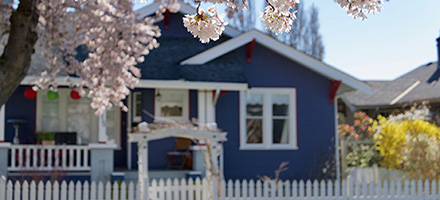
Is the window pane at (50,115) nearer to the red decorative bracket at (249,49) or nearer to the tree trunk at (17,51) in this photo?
the red decorative bracket at (249,49)

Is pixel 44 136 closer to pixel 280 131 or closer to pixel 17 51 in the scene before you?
pixel 280 131

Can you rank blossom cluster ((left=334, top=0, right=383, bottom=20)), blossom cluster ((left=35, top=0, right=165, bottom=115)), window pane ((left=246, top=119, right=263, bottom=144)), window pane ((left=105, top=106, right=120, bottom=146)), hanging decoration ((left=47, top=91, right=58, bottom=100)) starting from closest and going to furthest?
blossom cluster ((left=334, top=0, right=383, bottom=20)) → blossom cluster ((left=35, top=0, right=165, bottom=115)) → hanging decoration ((left=47, top=91, right=58, bottom=100)) → window pane ((left=246, top=119, right=263, bottom=144)) → window pane ((left=105, top=106, right=120, bottom=146))

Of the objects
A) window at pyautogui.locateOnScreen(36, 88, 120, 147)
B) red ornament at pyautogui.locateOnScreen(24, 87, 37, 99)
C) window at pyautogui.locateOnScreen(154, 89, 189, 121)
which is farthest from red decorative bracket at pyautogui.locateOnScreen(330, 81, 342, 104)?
red ornament at pyautogui.locateOnScreen(24, 87, 37, 99)

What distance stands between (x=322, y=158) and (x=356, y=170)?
112cm

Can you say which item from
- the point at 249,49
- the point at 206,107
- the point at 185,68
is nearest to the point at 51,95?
the point at 185,68

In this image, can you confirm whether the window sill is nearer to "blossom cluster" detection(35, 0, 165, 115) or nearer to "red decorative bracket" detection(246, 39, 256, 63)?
"red decorative bracket" detection(246, 39, 256, 63)

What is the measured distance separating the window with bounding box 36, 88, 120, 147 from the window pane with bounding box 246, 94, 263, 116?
11.6 ft

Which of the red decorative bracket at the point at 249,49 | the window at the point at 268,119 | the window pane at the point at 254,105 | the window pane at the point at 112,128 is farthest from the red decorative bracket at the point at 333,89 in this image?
the window pane at the point at 112,128

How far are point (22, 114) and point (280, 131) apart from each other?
6287 millimetres

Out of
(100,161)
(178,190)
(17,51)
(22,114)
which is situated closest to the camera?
(17,51)

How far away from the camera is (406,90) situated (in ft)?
78.9

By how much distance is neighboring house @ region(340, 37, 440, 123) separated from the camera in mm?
22273

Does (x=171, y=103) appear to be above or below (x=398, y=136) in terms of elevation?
above

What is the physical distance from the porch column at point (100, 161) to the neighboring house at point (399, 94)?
13628 millimetres
